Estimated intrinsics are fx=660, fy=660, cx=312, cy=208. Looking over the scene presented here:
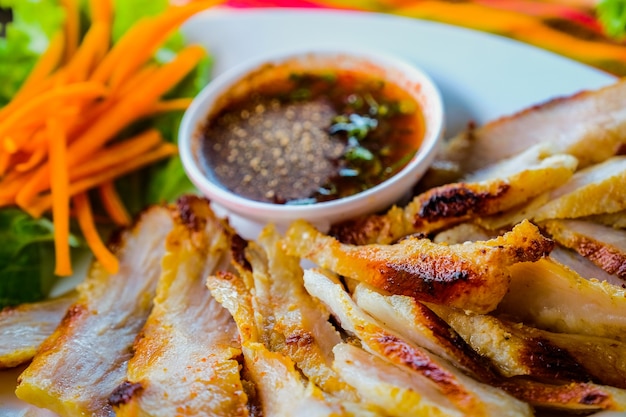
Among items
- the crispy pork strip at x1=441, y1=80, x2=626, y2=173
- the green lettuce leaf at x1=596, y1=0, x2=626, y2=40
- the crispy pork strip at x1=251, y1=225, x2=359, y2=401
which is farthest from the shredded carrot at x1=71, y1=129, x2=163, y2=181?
the green lettuce leaf at x1=596, y1=0, x2=626, y2=40

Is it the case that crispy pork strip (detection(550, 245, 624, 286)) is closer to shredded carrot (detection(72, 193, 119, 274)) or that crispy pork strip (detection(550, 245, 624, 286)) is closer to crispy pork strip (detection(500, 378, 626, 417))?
crispy pork strip (detection(500, 378, 626, 417))

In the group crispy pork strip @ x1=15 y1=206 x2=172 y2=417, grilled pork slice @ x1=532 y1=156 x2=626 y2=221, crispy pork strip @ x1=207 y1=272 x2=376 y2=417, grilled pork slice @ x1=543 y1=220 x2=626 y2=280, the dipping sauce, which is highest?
grilled pork slice @ x1=532 y1=156 x2=626 y2=221

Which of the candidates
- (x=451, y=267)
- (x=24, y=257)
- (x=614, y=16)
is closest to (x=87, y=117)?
(x=24, y=257)

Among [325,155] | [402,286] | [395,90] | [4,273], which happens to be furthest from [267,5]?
[402,286]

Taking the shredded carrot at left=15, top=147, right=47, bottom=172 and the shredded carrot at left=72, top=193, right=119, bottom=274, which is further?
the shredded carrot at left=15, top=147, right=47, bottom=172

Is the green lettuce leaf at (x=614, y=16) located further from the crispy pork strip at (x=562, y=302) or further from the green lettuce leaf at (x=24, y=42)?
A: the green lettuce leaf at (x=24, y=42)

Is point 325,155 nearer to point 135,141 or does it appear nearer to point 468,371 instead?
point 135,141

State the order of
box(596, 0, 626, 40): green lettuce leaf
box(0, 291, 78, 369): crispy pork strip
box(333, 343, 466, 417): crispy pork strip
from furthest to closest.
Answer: box(596, 0, 626, 40): green lettuce leaf
box(0, 291, 78, 369): crispy pork strip
box(333, 343, 466, 417): crispy pork strip
